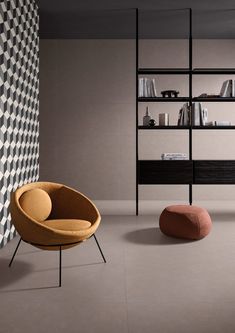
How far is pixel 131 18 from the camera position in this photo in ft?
20.1

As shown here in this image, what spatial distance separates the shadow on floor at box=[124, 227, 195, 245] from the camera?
4188mm

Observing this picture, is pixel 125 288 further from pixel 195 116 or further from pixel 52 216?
pixel 195 116

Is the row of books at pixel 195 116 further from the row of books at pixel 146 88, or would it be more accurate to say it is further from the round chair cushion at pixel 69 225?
the round chair cushion at pixel 69 225

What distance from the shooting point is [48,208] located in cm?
358

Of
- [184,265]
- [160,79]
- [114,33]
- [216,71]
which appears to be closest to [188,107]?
[216,71]

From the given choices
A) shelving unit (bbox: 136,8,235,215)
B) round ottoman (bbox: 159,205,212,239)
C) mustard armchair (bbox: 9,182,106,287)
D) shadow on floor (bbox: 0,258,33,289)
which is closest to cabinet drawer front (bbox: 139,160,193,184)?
shelving unit (bbox: 136,8,235,215)

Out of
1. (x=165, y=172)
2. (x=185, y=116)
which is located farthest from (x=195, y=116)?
(x=165, y=172)

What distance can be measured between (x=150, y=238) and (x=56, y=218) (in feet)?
3.84

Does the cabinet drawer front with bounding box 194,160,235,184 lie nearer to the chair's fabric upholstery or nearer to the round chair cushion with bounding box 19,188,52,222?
the chair's fabric upholstery

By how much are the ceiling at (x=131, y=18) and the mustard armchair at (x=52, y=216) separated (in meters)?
3.00

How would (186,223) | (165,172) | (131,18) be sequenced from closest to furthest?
(186,223)
(165,172)
(131,18)

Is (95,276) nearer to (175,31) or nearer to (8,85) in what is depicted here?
(8,85)

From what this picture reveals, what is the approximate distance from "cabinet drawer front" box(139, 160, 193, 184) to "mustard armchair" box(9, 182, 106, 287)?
86.1 inches

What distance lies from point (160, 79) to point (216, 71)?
1564 millimetres
